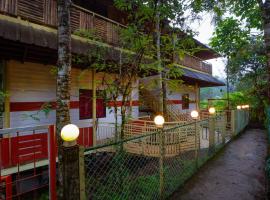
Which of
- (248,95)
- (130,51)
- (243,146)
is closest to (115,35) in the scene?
(130,51)

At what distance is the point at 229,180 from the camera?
247 inches

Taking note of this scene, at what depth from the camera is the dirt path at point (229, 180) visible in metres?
5.30

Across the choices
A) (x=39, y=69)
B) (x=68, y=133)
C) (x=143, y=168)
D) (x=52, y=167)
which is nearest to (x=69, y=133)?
(x=68, y=133)

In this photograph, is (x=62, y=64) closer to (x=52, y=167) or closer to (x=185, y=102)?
(x=52, y=167)

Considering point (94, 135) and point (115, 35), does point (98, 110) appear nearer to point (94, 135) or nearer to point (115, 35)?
point (94, 135)

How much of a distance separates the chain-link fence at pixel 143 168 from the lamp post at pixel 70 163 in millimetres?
315

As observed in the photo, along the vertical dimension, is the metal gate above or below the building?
below

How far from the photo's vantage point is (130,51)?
23.4ft

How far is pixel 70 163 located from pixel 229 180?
4953 mm

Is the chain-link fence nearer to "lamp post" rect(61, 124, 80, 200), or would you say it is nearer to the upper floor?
"lamp post" rect(61, 124, 80, 200)

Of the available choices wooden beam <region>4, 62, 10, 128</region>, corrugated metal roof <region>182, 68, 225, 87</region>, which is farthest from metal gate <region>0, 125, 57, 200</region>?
corrugated metal roof <region>182, 68, 225, 87</region>

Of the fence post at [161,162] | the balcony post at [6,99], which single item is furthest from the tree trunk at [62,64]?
the balcony post at [6,99]

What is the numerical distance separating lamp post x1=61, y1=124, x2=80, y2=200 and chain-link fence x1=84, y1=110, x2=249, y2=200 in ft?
1.03

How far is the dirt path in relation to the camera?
5.30m
